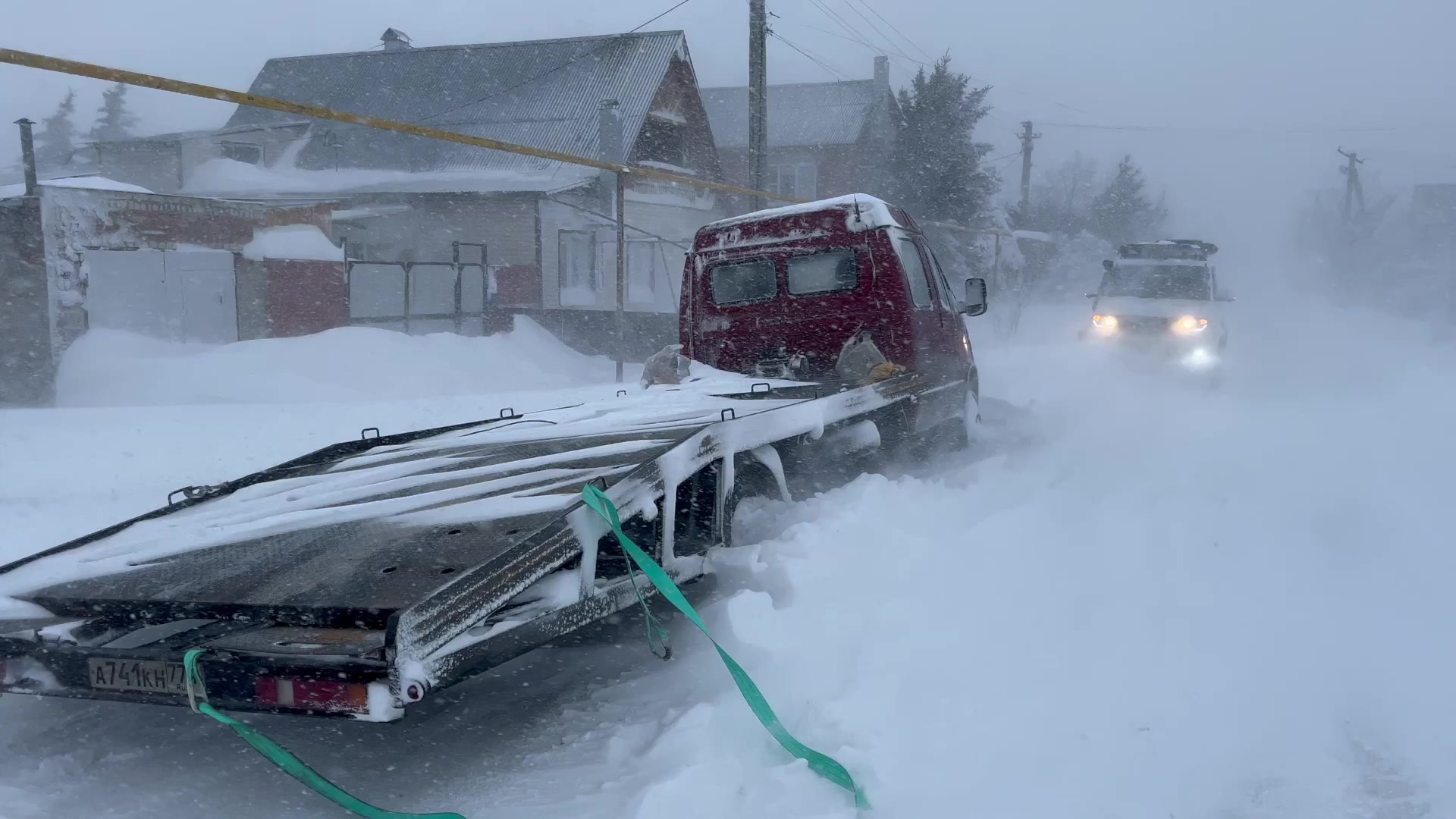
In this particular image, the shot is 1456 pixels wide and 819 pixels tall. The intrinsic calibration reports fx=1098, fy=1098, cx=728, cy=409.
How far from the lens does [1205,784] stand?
127 inches

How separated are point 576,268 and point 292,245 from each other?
10.2m

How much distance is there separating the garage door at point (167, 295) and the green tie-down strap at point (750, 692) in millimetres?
16518

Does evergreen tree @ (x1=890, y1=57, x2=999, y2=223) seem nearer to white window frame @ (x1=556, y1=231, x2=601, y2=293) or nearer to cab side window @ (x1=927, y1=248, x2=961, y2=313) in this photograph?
white window frame @ (x1=556, y1=231, x2=601, y2=293)

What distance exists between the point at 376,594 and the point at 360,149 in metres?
26.6

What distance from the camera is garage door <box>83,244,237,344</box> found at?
18.3 m

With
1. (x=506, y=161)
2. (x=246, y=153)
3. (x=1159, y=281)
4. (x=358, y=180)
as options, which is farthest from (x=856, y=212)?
(x=246, y=153)

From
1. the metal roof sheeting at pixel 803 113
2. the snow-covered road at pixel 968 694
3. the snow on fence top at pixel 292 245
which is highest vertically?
the metal roof sheeting at pixel 803 113

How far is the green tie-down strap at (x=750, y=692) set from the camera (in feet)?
9.78

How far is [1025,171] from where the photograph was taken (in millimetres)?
49656

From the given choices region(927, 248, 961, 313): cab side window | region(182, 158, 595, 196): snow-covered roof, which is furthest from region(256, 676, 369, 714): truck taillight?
region(182, 158, 595, 196): snow-covered roof

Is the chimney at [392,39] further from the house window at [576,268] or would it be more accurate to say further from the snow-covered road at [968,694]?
the snow-covered road at [968,694]

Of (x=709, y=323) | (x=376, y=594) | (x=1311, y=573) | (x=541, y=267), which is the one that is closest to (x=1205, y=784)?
(x=1311, y=573)

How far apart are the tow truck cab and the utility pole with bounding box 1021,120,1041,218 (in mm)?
41555

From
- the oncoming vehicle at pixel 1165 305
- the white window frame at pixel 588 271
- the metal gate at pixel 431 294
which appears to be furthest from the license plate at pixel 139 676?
the white window frame at pixel 588 271
